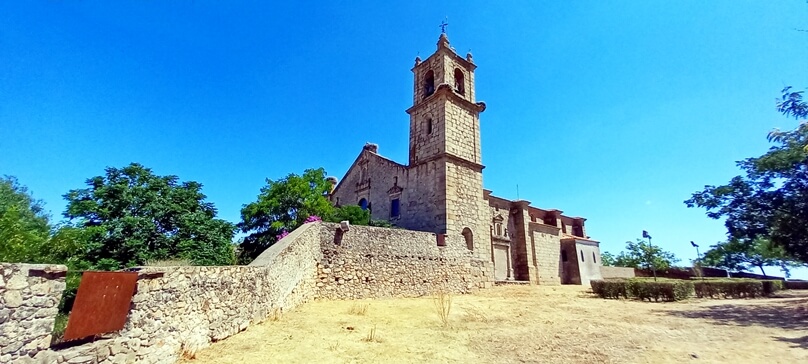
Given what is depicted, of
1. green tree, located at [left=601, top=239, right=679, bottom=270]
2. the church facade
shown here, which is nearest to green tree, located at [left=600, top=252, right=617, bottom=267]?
green tree, located at [left=601, top=239, right=679, bottom=270]

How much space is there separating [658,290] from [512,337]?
12.2 m

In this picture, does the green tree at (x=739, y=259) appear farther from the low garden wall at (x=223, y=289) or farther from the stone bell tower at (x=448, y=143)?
the low garden wall at (x=223, y=289)

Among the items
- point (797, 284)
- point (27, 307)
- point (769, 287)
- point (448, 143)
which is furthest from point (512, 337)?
point (797, 284)

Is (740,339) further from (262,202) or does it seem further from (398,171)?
(262,202)

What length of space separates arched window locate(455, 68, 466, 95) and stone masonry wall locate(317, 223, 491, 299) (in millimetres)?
9700

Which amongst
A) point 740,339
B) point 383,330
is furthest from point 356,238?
point 740,339

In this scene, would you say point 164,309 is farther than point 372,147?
No

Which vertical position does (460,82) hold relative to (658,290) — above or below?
above

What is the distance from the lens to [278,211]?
17984mm

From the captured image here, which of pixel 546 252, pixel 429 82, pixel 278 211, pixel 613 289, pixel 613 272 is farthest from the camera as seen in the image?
pixel 613 272

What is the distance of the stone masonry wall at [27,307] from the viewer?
335 cm

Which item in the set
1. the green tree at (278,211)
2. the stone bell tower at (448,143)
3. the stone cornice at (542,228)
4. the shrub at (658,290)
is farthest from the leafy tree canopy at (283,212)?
the stone cornice at (542,228)

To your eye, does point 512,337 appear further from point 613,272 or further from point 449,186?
point 613,272

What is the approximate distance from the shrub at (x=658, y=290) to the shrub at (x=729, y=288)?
2564 mm
